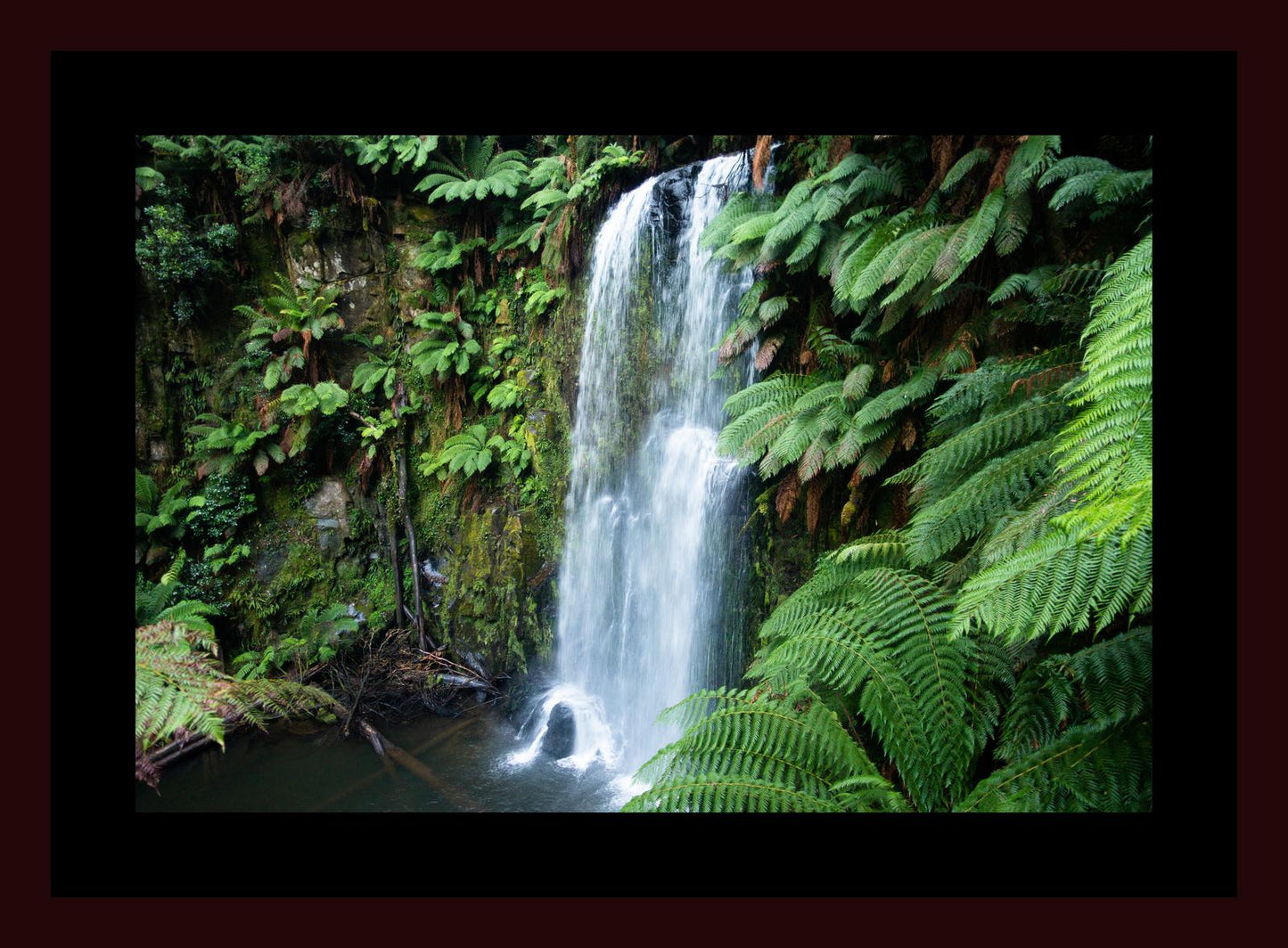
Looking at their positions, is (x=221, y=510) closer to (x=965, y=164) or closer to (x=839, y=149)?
(x=839, y=149)

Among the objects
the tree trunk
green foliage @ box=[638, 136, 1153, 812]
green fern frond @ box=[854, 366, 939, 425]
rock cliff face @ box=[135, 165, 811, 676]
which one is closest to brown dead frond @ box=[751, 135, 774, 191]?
green foliage @ box=[638, 136, 1153, 812]

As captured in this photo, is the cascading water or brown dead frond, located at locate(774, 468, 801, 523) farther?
the cascading water

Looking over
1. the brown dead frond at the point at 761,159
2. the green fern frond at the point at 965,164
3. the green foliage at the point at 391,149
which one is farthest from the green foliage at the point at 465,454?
the green fern frond at the point at 965,164

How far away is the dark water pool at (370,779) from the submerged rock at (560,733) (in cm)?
14

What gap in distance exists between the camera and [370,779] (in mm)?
4805

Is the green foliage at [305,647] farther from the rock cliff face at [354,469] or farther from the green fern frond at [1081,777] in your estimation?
the green fern frond at [1081,777]

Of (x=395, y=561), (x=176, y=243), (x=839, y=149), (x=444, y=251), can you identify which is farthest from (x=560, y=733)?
(x=176, y=243)

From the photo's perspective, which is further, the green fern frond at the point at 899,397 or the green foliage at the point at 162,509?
the green foliage at the point at 162,509

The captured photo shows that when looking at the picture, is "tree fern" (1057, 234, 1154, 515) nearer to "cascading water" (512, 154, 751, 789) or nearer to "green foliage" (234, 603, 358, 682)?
"cascading water" (512, 154, 751, 789)

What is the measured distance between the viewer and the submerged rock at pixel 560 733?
512 centimetres

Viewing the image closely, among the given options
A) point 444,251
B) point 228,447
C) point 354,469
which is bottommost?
point 354,469

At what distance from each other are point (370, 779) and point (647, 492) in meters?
3.22

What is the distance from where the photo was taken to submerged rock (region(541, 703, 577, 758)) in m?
5.12

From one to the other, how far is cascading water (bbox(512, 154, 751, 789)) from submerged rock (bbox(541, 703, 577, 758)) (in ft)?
0.06
